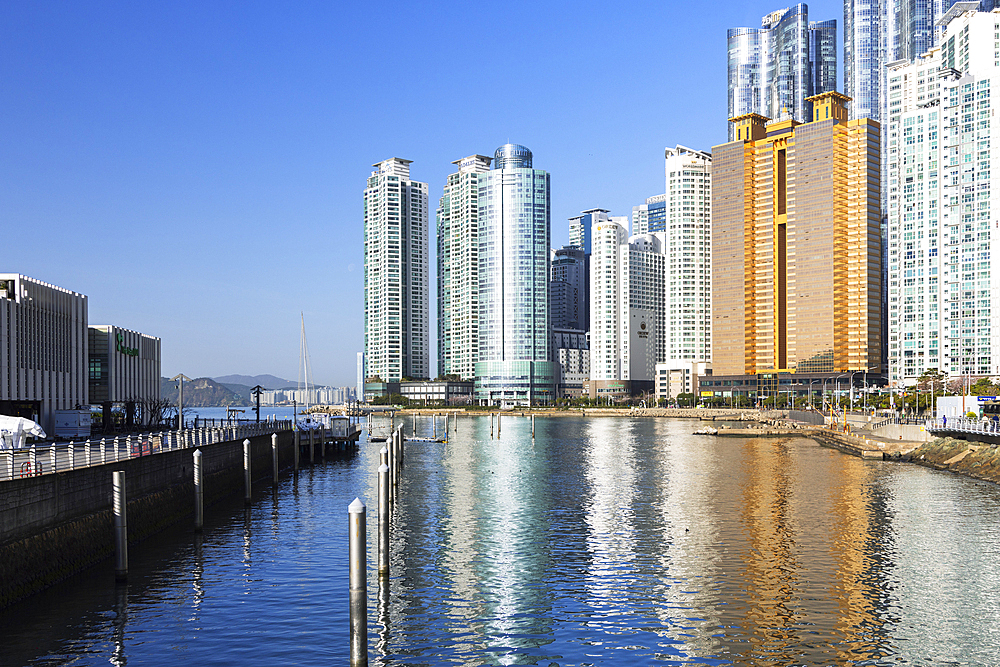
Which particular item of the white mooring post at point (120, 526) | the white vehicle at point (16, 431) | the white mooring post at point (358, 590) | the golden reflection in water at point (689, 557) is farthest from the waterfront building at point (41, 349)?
the white mooring post at point (358, 590)

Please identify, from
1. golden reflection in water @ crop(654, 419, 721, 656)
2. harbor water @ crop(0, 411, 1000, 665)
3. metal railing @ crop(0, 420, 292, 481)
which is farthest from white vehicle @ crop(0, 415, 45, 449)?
golden reflection in water @ crop(654, 419, 721, 656)

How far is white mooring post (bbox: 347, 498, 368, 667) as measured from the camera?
26.5m

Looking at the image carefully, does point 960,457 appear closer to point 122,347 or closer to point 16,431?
point 16,431

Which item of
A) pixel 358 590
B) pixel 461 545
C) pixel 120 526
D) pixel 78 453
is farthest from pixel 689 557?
pixel 78 453

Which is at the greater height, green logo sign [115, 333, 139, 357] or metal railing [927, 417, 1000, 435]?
green logo sign [115, 333, 139, 357]

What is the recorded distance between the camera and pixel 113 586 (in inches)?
1518

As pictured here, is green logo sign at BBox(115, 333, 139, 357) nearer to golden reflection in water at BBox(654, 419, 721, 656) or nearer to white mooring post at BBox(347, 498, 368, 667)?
golden reflection in water at BBox(654, 419, 721, 656)

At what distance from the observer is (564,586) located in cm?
4109

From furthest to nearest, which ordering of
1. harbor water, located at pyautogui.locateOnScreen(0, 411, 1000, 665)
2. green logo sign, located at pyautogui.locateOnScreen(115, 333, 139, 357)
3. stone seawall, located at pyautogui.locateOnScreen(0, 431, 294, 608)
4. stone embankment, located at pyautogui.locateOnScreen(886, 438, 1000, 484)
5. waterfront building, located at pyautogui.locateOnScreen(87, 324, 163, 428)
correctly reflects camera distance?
1. green logo sign, located at pyautogui.locateOnScreen(115, 333, 139, 357)
2. waterfront building, located at pyautogui.locateOnScreen(87, 324, 163, 428)
3. stone embankment, located at pyautogui.locateOnScreen(886, 438, 1000, 484)
4. stone seawall, located at pyautogui.locateOnScreen(0, 431, 294, 608)
5. harbor water, located at pyautogui.locateOnScreen(0, 411, 1000, 665)

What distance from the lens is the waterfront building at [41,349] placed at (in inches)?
3420

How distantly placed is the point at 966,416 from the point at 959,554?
233 ft

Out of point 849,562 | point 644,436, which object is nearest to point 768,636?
point 849,562

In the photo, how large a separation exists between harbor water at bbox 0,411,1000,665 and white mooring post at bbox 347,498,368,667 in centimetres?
409

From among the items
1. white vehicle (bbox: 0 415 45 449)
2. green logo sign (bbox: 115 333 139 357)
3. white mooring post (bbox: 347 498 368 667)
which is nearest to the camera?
white mooring post (bbox: 347 498 368 667)
